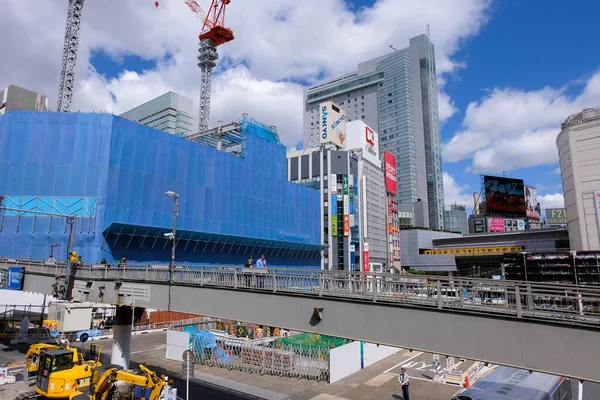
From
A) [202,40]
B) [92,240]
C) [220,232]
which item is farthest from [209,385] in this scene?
[202,40]

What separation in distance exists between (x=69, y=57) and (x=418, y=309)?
81.8m

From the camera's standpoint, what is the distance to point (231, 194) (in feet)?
188

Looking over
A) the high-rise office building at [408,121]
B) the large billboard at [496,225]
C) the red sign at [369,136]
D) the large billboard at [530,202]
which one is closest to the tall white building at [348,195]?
the red sign at [369,136]

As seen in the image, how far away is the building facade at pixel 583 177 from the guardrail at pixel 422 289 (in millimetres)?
48560

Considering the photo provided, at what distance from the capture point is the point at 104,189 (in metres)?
41.6

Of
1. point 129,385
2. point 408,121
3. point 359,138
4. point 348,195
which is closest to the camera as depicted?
point 129,385

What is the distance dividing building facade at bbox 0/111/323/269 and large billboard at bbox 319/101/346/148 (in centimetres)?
4263

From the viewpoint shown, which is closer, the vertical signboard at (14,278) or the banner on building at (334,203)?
the vertical signboard at (14,278)

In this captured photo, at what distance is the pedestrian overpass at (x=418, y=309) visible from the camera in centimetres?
928

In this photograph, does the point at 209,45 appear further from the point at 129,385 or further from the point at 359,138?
the point at 129,385

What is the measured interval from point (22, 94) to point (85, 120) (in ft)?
176

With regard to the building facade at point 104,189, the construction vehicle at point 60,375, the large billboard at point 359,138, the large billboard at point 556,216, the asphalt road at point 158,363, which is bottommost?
the asphalt road at point 158,363

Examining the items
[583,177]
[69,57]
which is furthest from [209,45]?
[583,177]

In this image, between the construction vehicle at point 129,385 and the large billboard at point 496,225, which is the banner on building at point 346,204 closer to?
the large billboard at point 496,225
